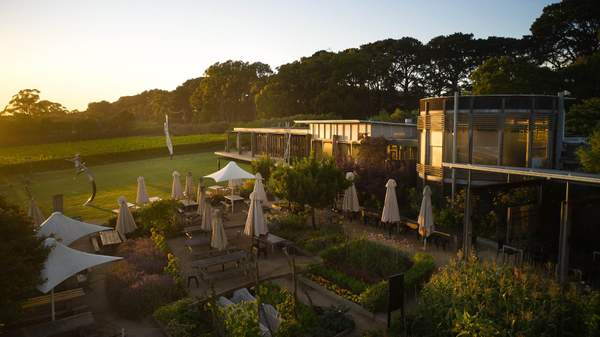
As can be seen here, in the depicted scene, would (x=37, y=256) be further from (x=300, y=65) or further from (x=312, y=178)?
(x=300, y=65)

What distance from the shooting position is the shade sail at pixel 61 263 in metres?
8.95

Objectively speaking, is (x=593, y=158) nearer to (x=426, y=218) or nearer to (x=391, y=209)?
(x=426, y=218)

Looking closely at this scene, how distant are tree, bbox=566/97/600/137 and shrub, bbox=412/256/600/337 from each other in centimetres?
1831

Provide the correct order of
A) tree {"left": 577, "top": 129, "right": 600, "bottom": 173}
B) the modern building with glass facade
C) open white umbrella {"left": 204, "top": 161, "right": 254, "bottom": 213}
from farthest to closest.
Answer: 1. open white umbrella {"left": 204, "top": 161, "right": 254, "bottom": 213}
2. the modern building with glass facade
3. tree {"left": 577, "top": 129, "right": 600, "bottom": 173}

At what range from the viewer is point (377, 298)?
9.77 metres

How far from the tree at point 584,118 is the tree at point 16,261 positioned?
998 inches

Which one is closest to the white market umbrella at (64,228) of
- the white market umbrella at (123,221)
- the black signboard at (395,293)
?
the white market umbrella at (123,221)

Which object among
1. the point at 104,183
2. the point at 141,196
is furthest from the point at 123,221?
the point at 104,183

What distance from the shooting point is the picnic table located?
14.8 metres

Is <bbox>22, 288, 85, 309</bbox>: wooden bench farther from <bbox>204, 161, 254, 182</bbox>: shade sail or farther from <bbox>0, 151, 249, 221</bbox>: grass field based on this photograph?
<bbox>0, 151, 249, 221</bbox>: grass field

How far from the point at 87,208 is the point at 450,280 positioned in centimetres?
2267

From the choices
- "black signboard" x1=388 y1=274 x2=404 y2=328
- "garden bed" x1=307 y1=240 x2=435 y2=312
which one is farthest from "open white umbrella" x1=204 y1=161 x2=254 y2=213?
"black signboard" x1=388 y1=274 x2=404 y2=328

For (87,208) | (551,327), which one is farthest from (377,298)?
(87,208)

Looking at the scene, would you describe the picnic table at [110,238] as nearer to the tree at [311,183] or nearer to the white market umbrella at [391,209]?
the tree at [311,183]
